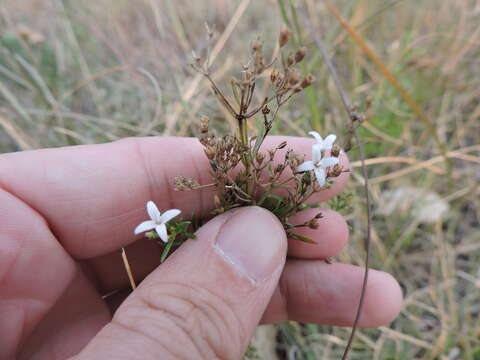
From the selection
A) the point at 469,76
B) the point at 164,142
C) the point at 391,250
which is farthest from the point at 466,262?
the point at 164,142

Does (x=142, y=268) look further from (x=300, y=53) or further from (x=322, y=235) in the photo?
(x=300, y=53)

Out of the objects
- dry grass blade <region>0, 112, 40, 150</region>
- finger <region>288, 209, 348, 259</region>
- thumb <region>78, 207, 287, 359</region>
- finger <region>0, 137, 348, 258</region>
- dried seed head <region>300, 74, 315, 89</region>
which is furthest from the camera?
dry grass blade <region>0, 112, 40, 150</region>

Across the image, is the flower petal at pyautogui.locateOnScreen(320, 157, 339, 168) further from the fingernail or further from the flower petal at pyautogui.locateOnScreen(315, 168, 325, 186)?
the fingernail

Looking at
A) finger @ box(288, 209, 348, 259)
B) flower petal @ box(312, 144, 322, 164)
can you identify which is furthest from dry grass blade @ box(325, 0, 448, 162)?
flower petal @ box(312, 144, 322, 164)

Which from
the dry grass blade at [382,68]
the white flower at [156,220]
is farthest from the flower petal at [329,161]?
the dry grass blade at [382,68]

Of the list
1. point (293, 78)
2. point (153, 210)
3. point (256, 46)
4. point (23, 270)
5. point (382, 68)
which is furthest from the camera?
point (382, 68)

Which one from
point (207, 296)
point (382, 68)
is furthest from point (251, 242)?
point (382, 68)

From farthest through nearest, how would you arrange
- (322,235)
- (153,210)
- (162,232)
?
(322,235)
(153,210)
(162,232)

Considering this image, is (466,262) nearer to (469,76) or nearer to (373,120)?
(373,120)
